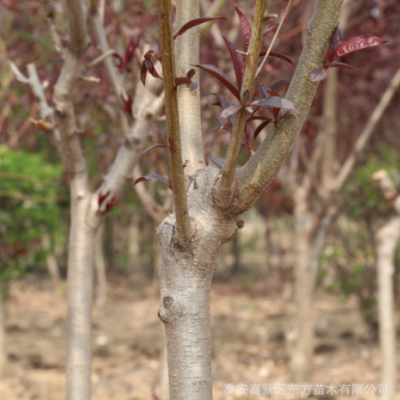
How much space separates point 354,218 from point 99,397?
140 inches

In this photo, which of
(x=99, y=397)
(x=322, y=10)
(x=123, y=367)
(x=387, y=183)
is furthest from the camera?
(x=123, y=367)

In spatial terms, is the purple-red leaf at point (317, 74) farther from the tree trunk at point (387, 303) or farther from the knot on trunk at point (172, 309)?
the tree trunk at point (387, 303)

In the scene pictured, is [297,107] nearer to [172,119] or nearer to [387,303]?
[172,119]

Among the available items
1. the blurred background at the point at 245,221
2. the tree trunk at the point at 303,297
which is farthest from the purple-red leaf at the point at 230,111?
the tree trunk at the point at 303,297

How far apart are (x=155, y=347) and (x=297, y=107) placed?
5.32 meters

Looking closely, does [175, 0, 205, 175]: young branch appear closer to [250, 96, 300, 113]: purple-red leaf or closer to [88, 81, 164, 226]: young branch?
[250, 96, 300, 113]: purple-red leaf

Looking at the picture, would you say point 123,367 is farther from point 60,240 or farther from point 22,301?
point 22,301

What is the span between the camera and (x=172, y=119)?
79cm

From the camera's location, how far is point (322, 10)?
33.7 inches

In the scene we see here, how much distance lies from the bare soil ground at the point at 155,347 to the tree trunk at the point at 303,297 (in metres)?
0.21

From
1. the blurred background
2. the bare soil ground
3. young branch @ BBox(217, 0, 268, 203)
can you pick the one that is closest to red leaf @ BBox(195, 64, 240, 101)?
young branch @ BBox(217, 0, 268, 203)

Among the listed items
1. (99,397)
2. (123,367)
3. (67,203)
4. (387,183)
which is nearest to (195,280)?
(387,183)

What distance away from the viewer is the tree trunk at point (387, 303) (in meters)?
2.97

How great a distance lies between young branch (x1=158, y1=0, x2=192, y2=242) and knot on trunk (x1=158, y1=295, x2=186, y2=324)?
142mm
